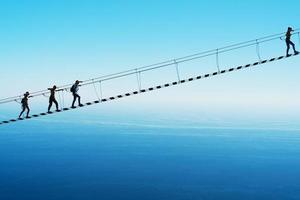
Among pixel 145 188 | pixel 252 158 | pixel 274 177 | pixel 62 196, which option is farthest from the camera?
pixel 252 158

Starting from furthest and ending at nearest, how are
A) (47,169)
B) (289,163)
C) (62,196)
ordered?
(289,163) → (47,169) → (62,196)

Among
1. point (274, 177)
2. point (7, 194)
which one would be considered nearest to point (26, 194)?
point (7, 194)

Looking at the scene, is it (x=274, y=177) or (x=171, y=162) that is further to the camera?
(x=171, y=162)

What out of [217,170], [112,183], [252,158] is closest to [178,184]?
[112,183]

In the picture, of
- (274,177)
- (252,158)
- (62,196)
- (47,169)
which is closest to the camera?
(62,196)

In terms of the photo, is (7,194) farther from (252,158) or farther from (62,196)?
(252,158)

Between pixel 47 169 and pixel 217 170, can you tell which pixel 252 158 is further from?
pixel 47 169

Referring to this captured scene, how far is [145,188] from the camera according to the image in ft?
376

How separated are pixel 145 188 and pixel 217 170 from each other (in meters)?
43.6

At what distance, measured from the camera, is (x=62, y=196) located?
105 m

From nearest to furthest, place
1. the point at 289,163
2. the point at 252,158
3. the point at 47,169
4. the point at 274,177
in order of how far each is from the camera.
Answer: the point at 274,177 < the point at 47,169 < the point at 289,163 < the point at 252,158

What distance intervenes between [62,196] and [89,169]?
40951 mm

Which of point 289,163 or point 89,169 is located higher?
point 89,169

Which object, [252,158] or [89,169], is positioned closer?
[89,169]
